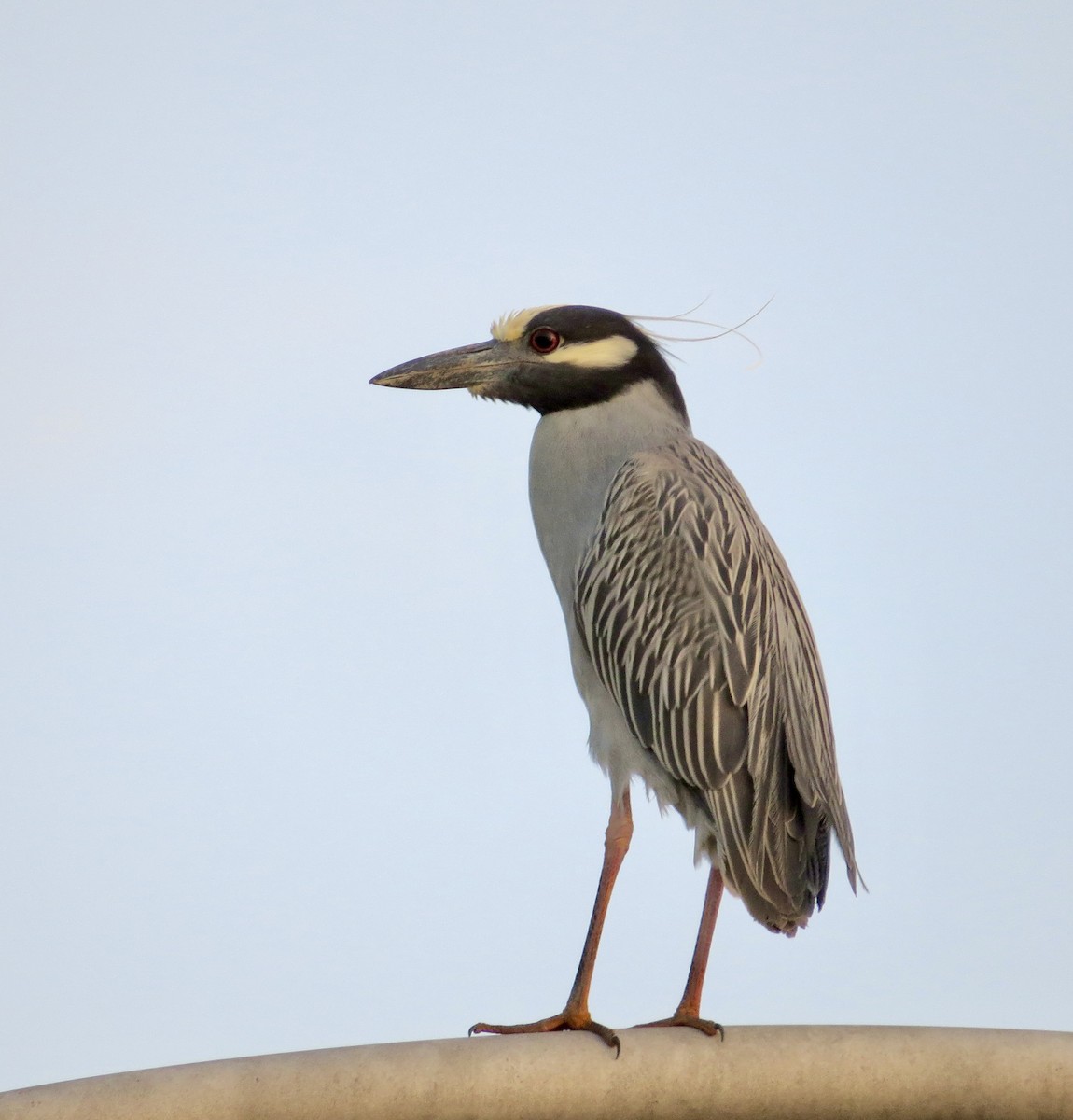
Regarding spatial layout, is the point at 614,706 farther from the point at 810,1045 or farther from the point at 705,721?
the point at 810,1045

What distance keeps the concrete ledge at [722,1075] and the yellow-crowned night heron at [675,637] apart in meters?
0.58

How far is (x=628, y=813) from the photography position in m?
3.77

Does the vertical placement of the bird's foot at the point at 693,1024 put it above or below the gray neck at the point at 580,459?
below

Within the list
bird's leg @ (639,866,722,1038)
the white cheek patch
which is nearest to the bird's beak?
the white cheek patch

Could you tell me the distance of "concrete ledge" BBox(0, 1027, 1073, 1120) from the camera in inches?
91.2

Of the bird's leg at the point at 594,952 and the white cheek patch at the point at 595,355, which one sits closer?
the bird's leg at the point at 594,952

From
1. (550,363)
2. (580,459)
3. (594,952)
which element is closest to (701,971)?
(594,952)

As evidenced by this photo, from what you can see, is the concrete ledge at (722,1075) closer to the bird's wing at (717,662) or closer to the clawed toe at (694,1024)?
the clawed toe at (694,1024)

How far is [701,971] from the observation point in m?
3.36

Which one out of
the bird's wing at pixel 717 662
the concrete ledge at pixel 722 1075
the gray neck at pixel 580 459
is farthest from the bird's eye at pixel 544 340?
the concrete ledge at pixel 722 1075

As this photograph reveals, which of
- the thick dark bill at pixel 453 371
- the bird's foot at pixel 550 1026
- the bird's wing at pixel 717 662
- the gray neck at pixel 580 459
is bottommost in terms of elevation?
the bird's foot at pixel 550 1026

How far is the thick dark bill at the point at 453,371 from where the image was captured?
4.12m

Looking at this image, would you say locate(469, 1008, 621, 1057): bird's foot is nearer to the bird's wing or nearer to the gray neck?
the bird's wing

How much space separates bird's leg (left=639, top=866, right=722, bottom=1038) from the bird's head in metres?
1.40
